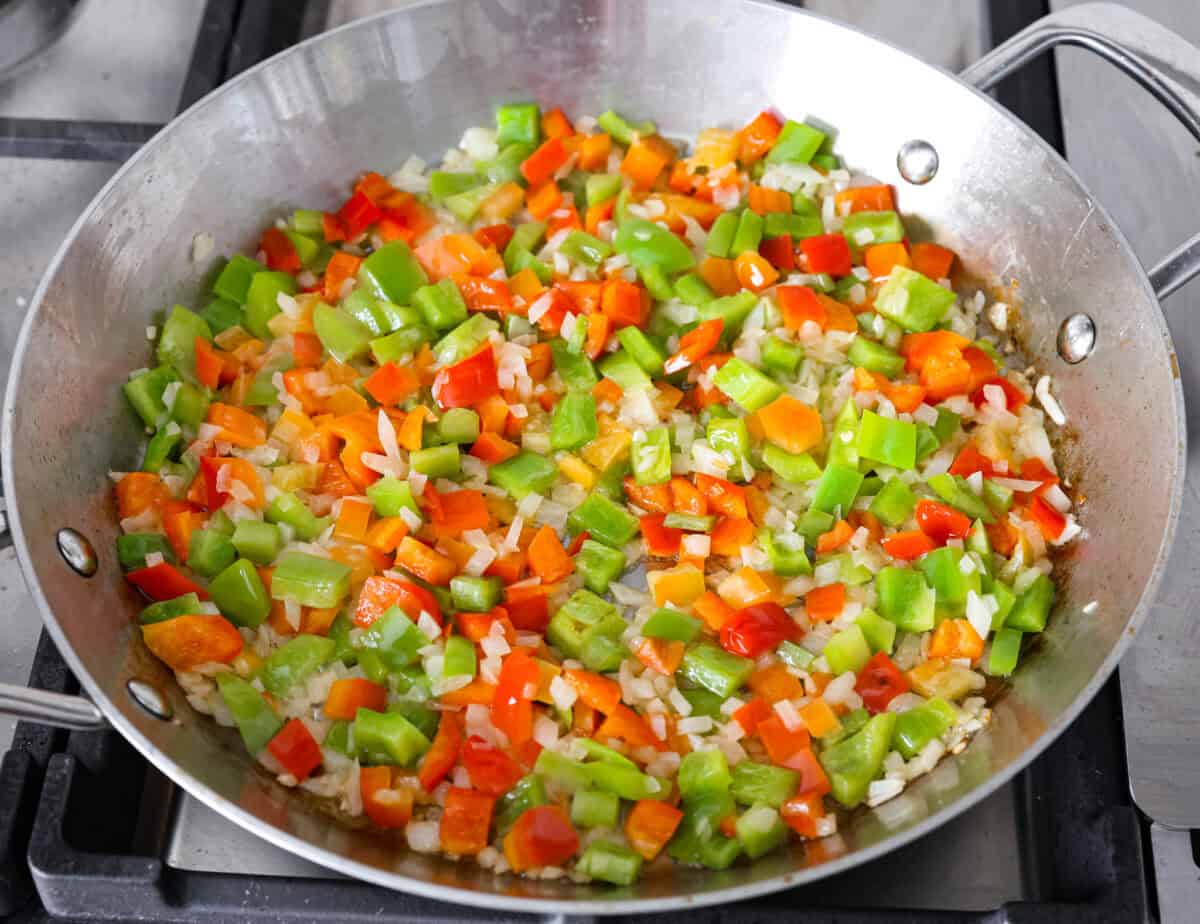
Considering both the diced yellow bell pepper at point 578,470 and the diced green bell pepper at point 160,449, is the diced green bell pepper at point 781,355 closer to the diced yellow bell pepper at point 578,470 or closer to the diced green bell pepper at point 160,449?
the diced yellow bell pepper at point 578,470

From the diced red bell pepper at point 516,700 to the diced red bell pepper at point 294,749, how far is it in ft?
0.69

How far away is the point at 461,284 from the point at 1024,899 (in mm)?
1094

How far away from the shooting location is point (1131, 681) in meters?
1.52

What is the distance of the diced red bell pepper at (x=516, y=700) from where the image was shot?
139cm

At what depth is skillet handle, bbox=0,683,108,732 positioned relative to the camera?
1156 millimetres

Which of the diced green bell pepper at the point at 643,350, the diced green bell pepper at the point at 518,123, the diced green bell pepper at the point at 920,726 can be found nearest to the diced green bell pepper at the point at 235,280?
the diced green bell pepper at the point at 518,123

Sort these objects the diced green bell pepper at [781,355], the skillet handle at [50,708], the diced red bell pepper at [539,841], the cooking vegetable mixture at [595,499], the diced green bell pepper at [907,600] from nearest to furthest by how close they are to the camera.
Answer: the skillet handle at [50,708] < the diced red bell pepper at [539,841] < the cooking vegetable mixture at [595,499] < the diced green bell pepper at [907,600] < the diced green bell pepper at [781,355]

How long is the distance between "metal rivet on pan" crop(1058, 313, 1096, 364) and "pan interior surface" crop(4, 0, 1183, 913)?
2 cm

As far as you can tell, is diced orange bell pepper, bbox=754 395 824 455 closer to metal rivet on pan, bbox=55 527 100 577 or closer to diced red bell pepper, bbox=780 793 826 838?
diced red bell pepper, bbox=780 793 826 838

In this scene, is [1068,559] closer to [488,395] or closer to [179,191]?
[488,395]

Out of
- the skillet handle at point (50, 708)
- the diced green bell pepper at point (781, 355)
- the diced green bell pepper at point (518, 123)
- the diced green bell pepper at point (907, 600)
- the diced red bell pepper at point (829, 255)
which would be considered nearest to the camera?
the skillet handle at point (50, 708)

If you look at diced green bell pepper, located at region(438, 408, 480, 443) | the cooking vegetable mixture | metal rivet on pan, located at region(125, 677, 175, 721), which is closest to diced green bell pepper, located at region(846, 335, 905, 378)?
the cooking vegetable mixture

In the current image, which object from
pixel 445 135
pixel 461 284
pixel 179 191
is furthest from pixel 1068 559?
pixel 179 191

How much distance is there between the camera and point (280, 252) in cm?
182
